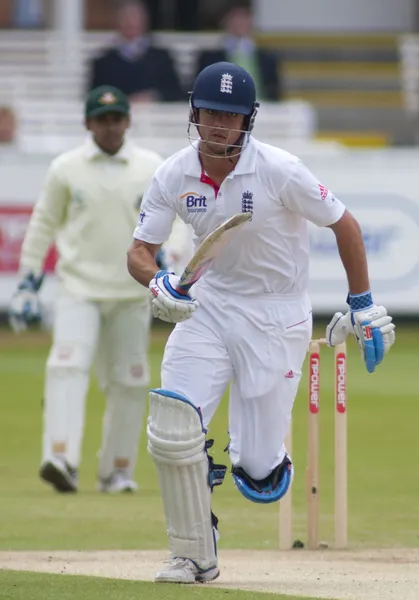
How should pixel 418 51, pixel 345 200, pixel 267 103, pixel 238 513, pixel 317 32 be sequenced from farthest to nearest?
pixel 317 32, pixel 418 51, pixel 267 103, pixel 345 200, pixel 238 513

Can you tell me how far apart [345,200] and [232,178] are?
32.6 feet

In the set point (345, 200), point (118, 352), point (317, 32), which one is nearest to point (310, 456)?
point (118, 352)

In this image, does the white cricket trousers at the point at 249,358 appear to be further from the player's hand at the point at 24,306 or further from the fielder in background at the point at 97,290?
the player's hand at the point at 24,306

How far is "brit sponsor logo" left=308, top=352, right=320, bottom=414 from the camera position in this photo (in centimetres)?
639

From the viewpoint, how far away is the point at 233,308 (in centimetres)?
567

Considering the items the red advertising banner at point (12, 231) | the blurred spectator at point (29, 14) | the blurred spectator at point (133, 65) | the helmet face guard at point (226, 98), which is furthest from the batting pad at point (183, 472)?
the blurred spectator at point (29, 14)

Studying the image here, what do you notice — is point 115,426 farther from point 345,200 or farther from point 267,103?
point 267,103

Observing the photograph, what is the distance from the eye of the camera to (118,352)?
833cm

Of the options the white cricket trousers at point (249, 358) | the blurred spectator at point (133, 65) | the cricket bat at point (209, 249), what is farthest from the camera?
the blurred spectator at point (133, 65)

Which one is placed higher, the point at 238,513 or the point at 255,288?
the point at 255,288

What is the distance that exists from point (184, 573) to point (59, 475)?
2.64m

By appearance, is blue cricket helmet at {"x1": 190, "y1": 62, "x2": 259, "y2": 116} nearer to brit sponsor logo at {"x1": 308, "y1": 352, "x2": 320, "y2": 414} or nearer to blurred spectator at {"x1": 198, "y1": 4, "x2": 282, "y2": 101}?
brit sponsor logo at {"x1": 308, "y1": 352, "x2": 320, "y2": 414}

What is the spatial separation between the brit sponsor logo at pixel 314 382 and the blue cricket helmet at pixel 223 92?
127cm

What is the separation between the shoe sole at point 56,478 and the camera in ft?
26.3
